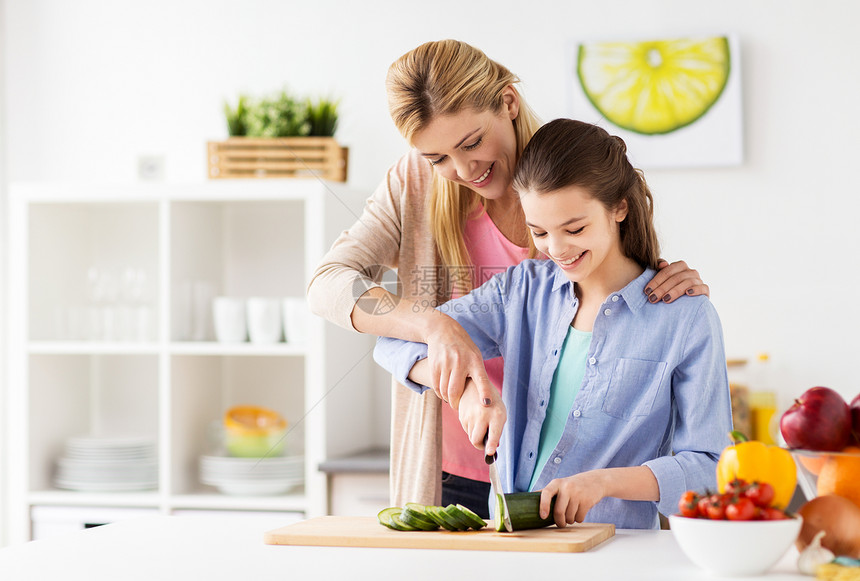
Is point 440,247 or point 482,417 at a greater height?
point 440,247

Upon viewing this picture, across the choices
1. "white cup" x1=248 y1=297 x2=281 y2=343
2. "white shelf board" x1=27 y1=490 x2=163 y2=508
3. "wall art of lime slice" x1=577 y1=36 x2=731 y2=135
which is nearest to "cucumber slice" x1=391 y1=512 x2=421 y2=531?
"white cup" x1=248 y1=297 x2=281 y2=343

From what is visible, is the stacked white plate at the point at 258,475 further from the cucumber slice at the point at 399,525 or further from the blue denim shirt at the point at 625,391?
the cucumber slice at the point at 399,525

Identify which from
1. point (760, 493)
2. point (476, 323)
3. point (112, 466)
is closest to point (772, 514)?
point (760, 493)

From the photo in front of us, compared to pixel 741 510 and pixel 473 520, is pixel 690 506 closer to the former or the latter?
pixel 741 510

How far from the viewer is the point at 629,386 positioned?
1249mm

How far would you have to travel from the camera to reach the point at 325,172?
2463mm

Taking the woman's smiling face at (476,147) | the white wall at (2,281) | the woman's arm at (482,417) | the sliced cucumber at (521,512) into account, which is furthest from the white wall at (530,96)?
the sliced cucumber at (521,512)

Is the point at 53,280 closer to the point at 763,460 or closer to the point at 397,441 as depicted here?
the point at 397,441

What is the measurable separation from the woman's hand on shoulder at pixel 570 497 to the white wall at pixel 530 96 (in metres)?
1.35

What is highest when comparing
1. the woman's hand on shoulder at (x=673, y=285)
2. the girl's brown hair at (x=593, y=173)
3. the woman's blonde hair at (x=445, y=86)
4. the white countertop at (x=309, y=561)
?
the woman's blonde hair at (x=445, y=86)

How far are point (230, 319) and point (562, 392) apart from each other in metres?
1.42

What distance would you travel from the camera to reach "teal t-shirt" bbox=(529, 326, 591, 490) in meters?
1.30

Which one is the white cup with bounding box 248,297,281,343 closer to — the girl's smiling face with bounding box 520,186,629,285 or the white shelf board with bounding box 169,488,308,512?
the white shelf board with bounding box 169,488,308,512

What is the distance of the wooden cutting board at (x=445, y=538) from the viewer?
103 centimetres
